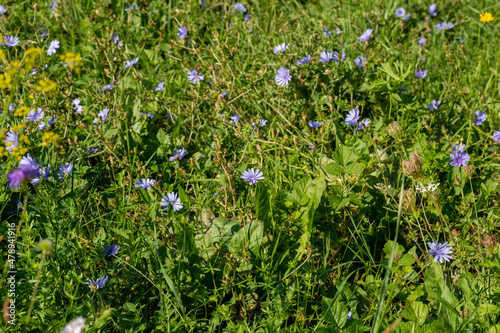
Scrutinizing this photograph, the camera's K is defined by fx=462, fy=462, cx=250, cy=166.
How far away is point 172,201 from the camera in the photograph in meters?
2.25

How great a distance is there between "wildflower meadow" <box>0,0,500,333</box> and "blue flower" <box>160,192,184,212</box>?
0.01m

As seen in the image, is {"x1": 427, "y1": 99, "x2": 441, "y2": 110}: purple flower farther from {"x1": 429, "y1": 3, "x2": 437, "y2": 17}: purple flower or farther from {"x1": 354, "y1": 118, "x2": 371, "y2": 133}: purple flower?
{"x1": 429, "y1": 3, "x2": 437, "y2": 17}: purple flower

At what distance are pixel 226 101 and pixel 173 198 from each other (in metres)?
0.86

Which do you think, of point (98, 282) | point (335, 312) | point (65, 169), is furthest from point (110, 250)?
point (335, 312)

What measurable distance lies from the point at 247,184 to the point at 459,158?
112 centimetres

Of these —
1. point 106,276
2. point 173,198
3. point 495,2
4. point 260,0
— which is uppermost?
point 495,2

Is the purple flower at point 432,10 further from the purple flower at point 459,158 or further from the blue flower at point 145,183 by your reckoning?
the blue flower at point 145,183

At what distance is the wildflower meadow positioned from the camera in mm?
1821

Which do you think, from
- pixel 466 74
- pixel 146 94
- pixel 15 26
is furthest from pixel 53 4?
pixel 466 74

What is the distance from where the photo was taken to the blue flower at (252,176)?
7.60 feet

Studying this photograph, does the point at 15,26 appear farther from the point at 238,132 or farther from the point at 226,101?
the point at 238,132

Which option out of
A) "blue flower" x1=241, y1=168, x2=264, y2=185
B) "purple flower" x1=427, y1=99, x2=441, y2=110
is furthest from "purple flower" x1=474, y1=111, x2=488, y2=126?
"blue flower" x1=241, y1=168, x2=264, y2=185

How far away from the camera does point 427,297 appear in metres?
1.98

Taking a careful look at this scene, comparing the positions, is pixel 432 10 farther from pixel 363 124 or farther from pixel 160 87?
pixel 160 87
